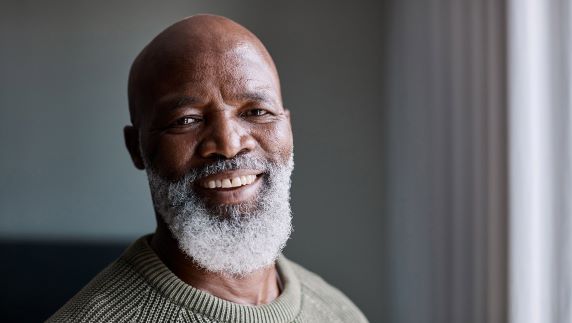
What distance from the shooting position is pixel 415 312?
185 cm

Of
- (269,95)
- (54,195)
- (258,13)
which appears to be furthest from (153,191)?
(258,13)

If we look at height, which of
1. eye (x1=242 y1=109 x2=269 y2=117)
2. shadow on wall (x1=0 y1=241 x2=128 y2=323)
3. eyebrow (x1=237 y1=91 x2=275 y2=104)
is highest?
eyebrow (x1=237 y1=91 x2=275 y2=104)

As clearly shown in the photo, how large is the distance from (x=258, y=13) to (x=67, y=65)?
0.65 metres

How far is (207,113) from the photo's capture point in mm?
1229

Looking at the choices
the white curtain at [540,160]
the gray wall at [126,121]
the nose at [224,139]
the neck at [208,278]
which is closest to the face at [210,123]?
the nose at [224,139]

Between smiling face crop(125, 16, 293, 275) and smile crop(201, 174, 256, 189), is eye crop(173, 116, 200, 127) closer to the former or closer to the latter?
smiling face crop(125, 16, 293, 275)

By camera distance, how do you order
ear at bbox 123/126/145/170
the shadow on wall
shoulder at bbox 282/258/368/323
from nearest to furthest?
1. ear at bbox 123/126/145/170
2. shoulder at bbox 282/258/368/323
3. the shadow on wall

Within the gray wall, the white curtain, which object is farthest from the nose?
the gray wall

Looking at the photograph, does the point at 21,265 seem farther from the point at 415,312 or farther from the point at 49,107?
the point at 415,312

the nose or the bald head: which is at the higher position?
the bald head

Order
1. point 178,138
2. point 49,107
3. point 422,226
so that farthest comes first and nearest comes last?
point 49,107, point 422,226, point 178,138

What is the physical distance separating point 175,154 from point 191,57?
20cm

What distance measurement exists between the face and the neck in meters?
0.15

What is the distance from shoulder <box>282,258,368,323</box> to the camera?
1.48 meters
